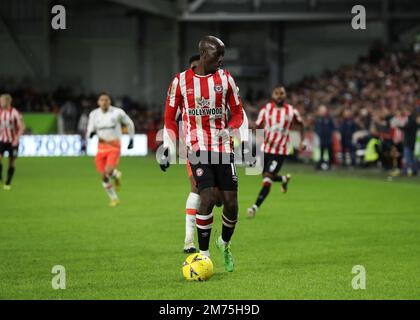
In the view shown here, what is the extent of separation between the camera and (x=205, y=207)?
31.9ft

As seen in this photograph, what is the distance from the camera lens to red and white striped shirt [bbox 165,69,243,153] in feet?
31.8

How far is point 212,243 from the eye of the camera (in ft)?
40.9

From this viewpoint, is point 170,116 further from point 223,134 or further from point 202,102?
point 223,134

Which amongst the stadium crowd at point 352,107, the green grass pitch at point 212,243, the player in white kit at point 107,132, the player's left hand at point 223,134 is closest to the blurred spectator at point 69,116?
the stadium crowd at point 352,107

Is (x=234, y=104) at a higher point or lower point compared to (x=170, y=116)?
higher

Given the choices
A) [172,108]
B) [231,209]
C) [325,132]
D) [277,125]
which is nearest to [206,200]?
[231,209]

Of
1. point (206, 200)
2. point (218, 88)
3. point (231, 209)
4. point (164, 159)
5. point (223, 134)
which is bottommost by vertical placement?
point (231, 209)

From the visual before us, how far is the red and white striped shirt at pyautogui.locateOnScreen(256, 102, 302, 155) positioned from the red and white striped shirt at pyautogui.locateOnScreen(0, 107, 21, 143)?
809 centimetres

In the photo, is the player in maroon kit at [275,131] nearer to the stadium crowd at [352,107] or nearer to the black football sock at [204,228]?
the black football sock at [204,228]

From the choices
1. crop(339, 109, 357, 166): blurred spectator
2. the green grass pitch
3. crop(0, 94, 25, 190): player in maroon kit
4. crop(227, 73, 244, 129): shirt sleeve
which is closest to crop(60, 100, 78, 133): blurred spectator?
crop(339, 109, 357, 166): blurred spectator

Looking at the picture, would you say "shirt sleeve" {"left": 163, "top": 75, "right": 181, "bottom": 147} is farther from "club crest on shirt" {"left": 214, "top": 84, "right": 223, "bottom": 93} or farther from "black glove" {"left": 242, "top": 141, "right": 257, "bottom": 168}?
"black glove" {"left": 242, "top": 141, "right": 257, "bottom": 168}

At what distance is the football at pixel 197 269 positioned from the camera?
9273 mm

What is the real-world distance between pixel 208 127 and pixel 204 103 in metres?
0.28
